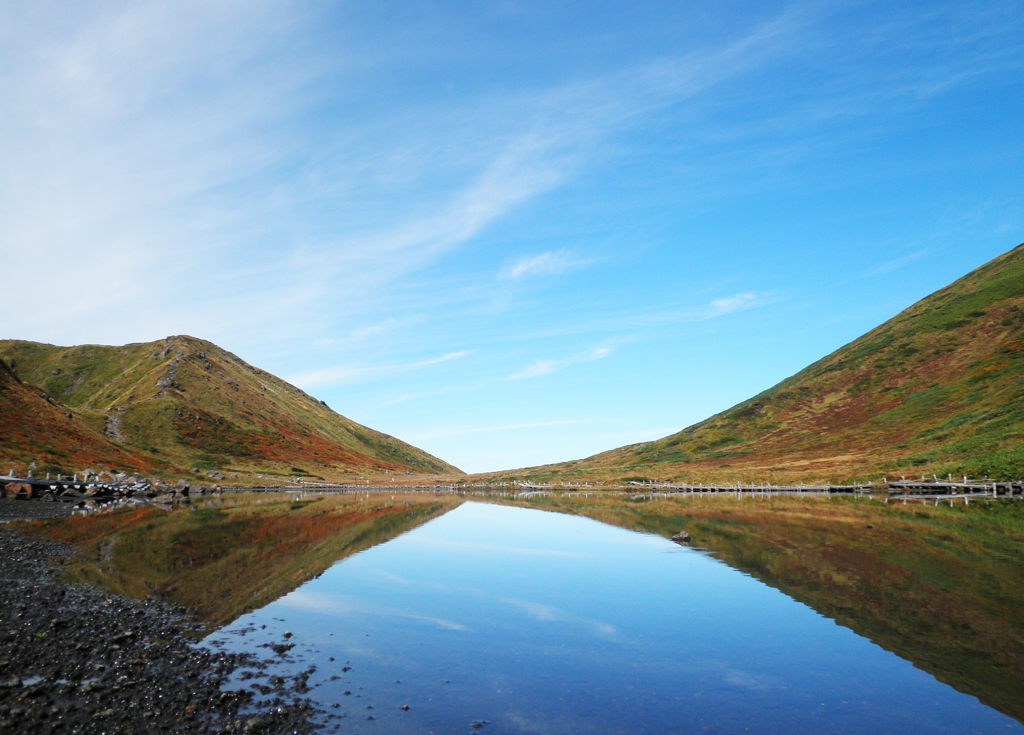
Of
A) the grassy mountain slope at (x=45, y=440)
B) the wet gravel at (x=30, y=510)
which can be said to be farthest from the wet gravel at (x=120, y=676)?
the grassy mountain slope at (x=45, y=440)

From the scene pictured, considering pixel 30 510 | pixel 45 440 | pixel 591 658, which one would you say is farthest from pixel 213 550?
pixel 45 440

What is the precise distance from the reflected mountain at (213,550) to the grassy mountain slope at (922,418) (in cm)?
9259

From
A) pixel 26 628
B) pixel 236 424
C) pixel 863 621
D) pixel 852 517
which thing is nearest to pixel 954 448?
pixel 852 517

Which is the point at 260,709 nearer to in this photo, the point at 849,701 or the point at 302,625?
the point at 302,625

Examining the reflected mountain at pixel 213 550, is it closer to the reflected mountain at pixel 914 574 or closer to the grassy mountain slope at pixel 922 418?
Answer: the reflected mountain at pixel 914 574

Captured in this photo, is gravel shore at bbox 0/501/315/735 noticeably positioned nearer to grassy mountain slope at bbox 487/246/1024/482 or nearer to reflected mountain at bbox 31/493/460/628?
reflected mountain at bbox 31/493/460/628

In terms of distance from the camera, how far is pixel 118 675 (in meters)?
15.0

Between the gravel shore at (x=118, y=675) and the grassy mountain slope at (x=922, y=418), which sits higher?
the grassy mountain slope at (x=922, y=418)

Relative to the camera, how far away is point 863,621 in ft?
73.2

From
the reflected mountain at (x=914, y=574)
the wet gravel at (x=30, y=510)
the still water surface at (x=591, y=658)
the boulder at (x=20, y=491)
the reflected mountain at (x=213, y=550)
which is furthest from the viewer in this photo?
the boulder at (x=20, y=491)

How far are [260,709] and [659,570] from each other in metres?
27.1

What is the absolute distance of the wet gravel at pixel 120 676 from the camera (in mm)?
12461

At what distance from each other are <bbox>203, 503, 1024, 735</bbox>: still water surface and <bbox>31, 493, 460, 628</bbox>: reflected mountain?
2.37 metres

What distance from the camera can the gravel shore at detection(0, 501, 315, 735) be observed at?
1246 centimetres
